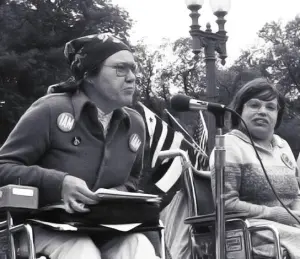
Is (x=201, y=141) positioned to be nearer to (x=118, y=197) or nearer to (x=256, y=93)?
(x=256, y=93)

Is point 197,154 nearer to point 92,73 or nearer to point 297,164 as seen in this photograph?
point 297,164

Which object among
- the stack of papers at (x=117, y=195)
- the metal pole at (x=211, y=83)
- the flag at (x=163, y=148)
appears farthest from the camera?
the metal pole at (x=211, y=83)

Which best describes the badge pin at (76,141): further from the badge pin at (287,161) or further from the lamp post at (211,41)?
the lamp post at (211,41)

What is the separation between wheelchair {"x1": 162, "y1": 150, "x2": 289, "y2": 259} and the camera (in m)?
4.46

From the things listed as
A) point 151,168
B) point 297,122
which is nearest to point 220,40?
point 151,168

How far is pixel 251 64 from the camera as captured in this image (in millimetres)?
47938

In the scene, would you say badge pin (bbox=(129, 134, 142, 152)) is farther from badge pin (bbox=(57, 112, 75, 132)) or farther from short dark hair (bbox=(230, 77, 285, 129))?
short dark hair (bbox=(230, 77, 285, 129))

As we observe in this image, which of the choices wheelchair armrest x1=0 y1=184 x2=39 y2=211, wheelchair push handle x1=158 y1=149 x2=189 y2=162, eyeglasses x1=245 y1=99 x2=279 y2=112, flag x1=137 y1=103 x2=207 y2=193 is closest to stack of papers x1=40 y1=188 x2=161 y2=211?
wheelchair armrest x1=0 y1=184 x2=39 y2=211

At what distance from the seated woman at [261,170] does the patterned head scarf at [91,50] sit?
4.47ft

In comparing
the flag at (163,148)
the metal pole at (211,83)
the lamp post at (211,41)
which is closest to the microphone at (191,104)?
the flag at (163,148)

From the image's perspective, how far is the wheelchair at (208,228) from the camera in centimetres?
446

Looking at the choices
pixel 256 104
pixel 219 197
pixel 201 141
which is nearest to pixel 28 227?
pixel 219 197

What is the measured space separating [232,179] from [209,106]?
1.17m

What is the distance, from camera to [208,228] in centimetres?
497
